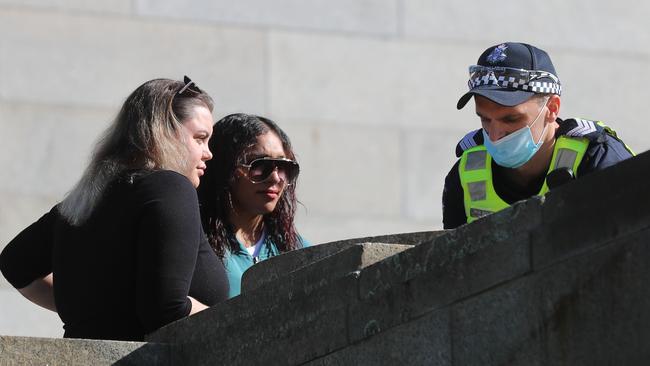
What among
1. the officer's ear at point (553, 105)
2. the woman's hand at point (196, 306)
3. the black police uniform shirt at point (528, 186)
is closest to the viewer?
the woman's hand at point (196, 306)

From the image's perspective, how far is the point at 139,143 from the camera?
521 cm

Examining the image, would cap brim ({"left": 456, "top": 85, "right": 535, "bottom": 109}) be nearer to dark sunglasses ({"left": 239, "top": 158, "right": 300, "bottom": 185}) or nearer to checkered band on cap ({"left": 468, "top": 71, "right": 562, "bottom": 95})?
checkered band on cap ({"left": 468, "top": 71, "right": 562, "bottom": 95})

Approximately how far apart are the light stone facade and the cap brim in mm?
3737

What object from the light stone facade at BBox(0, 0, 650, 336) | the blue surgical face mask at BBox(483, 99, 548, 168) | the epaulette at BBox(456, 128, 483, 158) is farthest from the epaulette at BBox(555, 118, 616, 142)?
the light stone facade at BBox(0, 0, 650, 336)

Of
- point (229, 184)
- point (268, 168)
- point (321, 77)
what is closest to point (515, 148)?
point (268, 168)

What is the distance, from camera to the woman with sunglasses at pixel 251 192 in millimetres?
6336

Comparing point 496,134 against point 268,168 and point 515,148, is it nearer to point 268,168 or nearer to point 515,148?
point 515,148

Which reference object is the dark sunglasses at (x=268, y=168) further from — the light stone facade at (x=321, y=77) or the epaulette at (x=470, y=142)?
the light stone facade at (x=321, y=77)

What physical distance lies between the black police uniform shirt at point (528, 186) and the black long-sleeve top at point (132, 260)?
948 millimetres

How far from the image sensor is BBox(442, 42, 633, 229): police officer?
537 cm

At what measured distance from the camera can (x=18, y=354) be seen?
4.60 m

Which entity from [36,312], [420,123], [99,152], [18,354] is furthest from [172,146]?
[420,123]

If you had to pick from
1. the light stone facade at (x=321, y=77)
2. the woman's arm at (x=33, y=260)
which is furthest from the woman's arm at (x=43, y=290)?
the light stone facade at (x=321, y=77)

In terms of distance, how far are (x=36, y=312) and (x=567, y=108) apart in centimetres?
331
